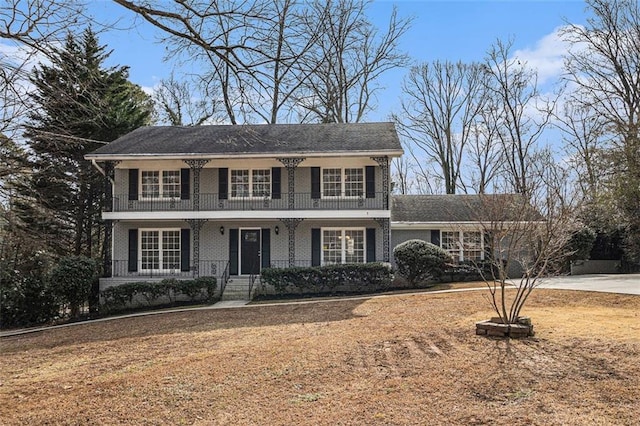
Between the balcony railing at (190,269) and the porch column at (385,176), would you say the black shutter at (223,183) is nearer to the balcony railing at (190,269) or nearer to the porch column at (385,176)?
the balcony railing at (190,269)

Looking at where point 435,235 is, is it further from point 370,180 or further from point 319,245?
point 319,245

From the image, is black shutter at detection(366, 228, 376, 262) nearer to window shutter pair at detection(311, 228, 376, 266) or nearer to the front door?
window shutter pair at detection(311, 228, 376, 266)

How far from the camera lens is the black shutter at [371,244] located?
21.0m

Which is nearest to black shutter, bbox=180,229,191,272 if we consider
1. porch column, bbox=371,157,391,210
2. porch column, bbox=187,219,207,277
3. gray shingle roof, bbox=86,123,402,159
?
porch column, bbox=187,219,207,277

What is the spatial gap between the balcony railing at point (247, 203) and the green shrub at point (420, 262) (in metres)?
2.46

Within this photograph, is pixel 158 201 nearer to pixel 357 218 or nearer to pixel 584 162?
pixel 357 218

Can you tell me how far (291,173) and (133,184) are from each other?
7060 millimetres

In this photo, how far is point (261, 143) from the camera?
1894 centimetres

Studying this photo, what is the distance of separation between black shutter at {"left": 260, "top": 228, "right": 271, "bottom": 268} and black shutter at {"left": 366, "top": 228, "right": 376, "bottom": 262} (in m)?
4.27

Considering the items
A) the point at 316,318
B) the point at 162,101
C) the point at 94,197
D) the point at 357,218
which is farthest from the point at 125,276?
the point at 162,101

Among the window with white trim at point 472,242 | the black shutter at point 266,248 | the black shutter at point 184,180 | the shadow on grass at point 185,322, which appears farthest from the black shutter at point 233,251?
the window with white trim at point 472,242

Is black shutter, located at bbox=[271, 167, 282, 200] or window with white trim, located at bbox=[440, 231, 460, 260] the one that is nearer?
black shutter, located at bbox=[271, 167, 282, 200]

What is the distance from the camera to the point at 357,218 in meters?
20.5

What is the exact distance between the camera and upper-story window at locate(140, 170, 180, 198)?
866 inches
